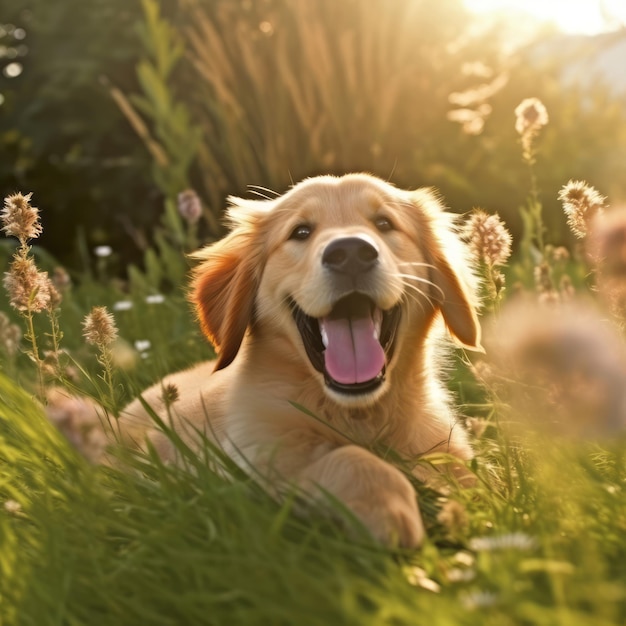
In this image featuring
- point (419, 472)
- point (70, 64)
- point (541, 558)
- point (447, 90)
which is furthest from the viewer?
point (70, 64)

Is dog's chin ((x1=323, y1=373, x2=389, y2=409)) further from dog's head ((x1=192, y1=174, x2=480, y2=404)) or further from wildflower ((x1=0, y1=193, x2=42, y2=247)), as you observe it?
wildflower ((x1=0, y1=193, x2=42, y2=247))

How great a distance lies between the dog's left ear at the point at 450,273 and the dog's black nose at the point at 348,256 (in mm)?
356

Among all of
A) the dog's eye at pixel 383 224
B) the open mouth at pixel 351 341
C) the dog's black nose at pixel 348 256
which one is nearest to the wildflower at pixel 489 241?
the dog's black nose at pixel 348 256

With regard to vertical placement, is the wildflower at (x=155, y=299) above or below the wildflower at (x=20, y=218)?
below

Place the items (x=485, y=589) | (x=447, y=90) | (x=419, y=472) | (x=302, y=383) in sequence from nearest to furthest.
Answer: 1. (x=485, y=589)
2. (x=419, y=472)
3. (x=302, y=383)
4. (x=447, y=90)

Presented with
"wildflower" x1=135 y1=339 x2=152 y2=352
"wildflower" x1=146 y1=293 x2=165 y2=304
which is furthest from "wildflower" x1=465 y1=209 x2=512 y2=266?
"wildflower" x1=146 y1=293 x2=165 y2=304

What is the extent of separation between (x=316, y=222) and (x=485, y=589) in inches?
63.8

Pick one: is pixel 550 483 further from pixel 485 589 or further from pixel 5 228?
pixel 5 228

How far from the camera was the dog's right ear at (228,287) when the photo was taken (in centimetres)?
303

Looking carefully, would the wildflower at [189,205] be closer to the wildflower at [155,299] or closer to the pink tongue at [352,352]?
the wildflower at [155,299]

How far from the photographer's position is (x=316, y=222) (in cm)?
302

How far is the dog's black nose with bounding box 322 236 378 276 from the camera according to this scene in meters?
2.67

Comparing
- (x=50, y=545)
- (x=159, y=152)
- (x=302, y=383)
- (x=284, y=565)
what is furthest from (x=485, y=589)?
(x=159, y=152)

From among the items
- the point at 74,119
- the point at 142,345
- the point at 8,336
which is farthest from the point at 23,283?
the point at 74,119
